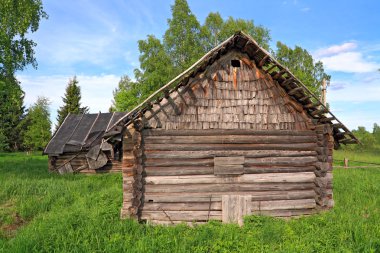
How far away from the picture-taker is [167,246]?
6.55 m

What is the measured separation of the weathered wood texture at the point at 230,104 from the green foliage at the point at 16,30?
43.2 ft

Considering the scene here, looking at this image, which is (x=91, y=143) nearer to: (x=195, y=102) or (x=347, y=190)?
(x=195, y=102)

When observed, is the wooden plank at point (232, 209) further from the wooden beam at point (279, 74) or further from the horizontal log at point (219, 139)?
the wooden beam at point (279, 74)

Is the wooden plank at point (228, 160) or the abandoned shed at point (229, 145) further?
the wooden plank at point (228, 160)

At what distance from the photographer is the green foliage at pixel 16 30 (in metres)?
15.9

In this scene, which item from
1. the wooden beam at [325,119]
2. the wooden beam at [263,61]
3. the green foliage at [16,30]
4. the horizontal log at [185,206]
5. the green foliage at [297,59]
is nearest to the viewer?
the wooden beam at [263,61]

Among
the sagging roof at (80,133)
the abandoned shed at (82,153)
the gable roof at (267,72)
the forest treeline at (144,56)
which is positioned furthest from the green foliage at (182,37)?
the gable roof at (267,72)

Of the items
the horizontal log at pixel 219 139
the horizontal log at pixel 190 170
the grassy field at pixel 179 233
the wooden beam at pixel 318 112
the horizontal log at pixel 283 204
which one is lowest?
the grassy field at pixel 179 233

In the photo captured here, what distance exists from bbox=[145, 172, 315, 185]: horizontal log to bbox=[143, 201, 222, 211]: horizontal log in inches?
26.6

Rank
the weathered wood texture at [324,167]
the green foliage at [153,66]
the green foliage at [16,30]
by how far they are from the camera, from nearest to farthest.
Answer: the weathered wood texture at [324,167]
the green foliage at [16,30]
the green foliage at [153,66]

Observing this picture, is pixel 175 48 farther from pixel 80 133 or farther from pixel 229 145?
pixel 229 145

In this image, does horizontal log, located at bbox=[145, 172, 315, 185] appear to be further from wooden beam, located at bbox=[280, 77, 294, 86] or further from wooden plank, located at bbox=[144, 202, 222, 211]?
wooden beam, located at bbox=[280, 77, 294, 86]

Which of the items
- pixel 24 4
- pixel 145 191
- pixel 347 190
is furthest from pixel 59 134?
pixel 347 190

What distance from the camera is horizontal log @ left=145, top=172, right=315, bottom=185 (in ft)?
28.3
